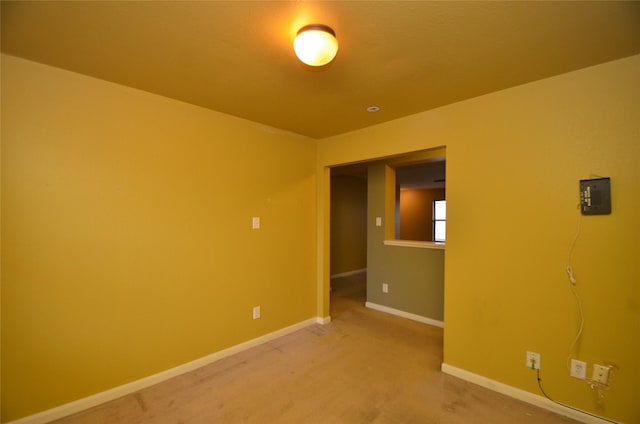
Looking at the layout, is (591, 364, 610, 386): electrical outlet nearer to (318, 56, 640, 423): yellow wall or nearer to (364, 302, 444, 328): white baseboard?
(318, 56, 640, 423): yellow wall

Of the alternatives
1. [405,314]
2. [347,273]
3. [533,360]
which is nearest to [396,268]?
[405,314]

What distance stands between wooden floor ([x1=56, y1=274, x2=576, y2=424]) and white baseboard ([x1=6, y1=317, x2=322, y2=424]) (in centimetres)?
5

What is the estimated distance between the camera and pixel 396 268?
12.6 feet

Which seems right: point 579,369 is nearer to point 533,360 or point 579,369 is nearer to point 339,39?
point 533,360

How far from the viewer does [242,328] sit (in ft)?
9.04

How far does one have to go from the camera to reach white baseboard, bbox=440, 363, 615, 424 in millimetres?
1793

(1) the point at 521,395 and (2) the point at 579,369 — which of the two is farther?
(1) the point at 521,395

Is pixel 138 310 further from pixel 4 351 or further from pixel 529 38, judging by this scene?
pixel 529 38

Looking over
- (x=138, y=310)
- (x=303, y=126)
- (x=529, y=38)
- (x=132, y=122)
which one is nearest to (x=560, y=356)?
(x=529, y=38)

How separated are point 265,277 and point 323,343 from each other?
93 cm

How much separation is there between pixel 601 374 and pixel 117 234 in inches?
135

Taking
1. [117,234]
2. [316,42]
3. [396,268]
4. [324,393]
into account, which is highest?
[316,42]

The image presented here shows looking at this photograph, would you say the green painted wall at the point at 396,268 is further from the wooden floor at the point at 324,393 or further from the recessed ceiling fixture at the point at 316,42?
the recessed ceiling fixture at the point at 316,42

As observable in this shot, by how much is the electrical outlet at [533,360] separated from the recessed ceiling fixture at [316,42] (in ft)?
7.96
